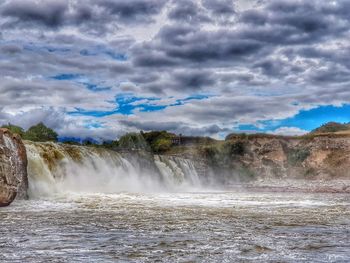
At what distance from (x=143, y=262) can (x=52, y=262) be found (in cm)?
139

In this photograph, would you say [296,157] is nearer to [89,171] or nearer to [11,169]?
[89,171]

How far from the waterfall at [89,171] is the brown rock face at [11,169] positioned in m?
2.07

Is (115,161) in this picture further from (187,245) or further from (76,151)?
(187,245)

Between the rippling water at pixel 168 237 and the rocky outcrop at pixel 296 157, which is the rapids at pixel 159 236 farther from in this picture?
the rocky outcrop at pixel 296 157

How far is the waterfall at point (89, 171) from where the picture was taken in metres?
26.6

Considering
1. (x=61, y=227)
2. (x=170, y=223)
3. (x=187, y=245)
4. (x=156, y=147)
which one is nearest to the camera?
(x=187, y=245)

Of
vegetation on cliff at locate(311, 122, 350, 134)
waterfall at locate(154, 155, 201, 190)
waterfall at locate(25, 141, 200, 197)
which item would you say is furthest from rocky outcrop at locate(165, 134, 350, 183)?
vegetation on cliff at locate(311, 122, 350, 134)

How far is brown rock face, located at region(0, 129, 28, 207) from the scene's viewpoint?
1995 centimetres

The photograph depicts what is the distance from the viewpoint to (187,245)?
31.8ft

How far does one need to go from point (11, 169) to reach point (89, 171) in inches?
492

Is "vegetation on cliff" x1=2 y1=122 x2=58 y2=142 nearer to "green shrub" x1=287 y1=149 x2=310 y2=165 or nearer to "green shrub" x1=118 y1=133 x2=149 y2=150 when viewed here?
"green shrub" x1=118 y1=133 x2=149 y2=150

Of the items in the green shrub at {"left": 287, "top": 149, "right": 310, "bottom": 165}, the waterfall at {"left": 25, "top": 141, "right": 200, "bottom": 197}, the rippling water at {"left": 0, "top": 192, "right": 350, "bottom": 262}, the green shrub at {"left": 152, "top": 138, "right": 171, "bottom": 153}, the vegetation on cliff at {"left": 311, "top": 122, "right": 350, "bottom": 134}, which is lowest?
the rippling water at {"left": 0, "top": 192, "right": 350, "bottom": 262}

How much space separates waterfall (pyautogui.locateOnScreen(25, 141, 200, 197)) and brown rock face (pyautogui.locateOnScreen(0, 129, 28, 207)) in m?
2.07

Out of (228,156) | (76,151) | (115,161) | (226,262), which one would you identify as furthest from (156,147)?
(226,262)
